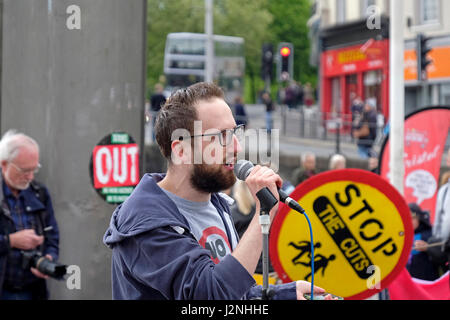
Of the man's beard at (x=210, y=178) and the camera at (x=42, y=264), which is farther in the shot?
the camera at (x=42, y=264)

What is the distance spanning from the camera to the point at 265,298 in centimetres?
246

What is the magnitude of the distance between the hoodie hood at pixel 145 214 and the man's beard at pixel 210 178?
12cm

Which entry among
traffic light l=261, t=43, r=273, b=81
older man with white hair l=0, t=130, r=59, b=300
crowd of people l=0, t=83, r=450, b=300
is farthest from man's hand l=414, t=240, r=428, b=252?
traffic light l=261, t=43, r=273, b=81

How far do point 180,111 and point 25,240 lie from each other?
2.39 metres

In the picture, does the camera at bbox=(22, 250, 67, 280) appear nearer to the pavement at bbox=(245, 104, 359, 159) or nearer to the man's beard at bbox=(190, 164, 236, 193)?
the man's beard at bbox=(190, 164, 236, 193)

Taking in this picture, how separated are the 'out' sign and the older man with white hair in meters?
0.36

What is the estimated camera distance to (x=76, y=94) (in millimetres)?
4637

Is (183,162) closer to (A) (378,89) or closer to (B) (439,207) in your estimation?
(B) (439,207)

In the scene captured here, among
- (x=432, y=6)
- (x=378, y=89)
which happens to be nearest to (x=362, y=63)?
(x=378, y=89)

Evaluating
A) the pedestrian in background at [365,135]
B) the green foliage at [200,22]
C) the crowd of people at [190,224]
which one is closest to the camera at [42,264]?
the crowd of people at [190,224]

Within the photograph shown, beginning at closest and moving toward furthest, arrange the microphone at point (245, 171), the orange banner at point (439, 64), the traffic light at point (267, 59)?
the microphone at point (245, 171)
the traffic light at point (267, 59)
the orange banner at point (439, 64)

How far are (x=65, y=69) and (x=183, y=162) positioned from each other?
225 cm

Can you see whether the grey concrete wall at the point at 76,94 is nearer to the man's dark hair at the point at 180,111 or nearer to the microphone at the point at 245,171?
the man's dark hair at the point at 180,111

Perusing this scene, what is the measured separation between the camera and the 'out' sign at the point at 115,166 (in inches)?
187
